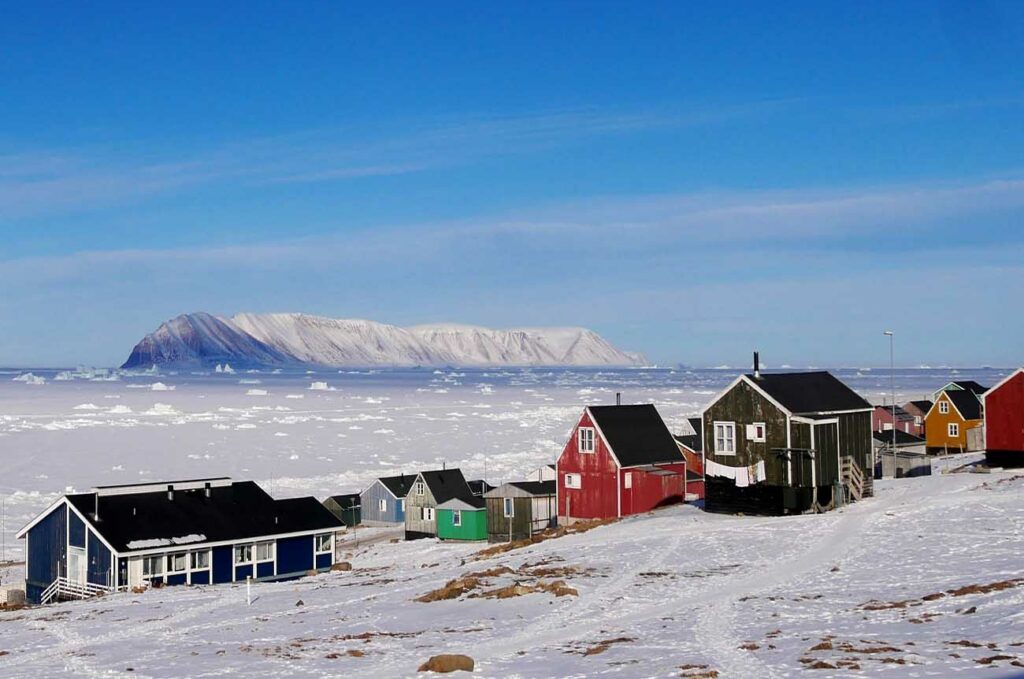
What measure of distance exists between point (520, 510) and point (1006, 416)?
2703cm

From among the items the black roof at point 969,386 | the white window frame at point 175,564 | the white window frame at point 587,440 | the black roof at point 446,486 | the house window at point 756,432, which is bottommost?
the white window frame at point 175,564

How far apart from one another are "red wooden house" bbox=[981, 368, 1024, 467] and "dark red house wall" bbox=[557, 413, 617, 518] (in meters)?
21.1

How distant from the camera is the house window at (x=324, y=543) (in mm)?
52406

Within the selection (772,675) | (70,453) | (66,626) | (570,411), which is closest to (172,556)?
(66,626)

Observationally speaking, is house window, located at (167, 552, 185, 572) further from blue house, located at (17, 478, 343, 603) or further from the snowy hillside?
the snowy hillside

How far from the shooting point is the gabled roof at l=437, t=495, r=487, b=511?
6544 centimetres

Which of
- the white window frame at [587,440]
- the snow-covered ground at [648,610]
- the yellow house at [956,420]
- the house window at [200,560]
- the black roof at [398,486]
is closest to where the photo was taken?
the snow-covered ground at [648,610]

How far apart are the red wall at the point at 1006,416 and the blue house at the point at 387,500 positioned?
36.2m

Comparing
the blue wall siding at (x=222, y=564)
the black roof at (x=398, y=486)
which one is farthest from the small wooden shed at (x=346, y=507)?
the blue wall siding at (x=222, y=564)

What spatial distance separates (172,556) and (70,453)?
6849cm

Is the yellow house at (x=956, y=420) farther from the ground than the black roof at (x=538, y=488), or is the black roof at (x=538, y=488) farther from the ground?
the yellow house at (x=956, y=420)

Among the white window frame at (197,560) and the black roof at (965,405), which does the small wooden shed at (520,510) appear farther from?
the black roof at (965,405)

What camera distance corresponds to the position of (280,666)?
23.8 m

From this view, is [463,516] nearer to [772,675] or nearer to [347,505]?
[347,505]
